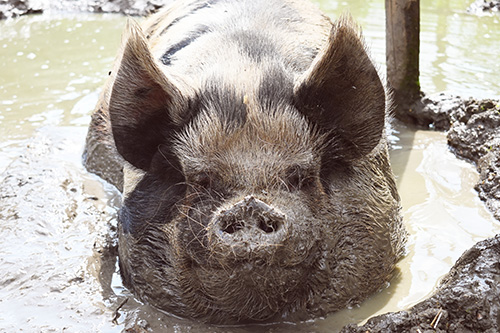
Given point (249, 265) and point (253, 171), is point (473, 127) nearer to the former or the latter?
point (253, 171)

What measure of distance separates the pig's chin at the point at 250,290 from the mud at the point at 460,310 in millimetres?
408

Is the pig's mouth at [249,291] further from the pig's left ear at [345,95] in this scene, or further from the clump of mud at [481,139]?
the clump of mud at [481,139]

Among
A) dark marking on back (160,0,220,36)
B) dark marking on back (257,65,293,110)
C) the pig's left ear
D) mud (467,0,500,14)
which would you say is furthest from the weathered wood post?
mud (467,0,500,14)

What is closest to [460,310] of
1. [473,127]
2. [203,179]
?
[203,179]

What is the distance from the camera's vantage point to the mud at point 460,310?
3314 mm

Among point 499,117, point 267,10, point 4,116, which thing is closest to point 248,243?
point 267,10

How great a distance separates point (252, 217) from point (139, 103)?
1.14m

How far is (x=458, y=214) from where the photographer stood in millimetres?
5141

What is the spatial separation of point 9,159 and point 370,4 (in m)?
7.10

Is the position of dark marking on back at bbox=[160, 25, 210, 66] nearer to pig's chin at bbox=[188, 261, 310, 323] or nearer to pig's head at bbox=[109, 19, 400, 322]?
pig's head at bbox=[109, 19, 400, 322]

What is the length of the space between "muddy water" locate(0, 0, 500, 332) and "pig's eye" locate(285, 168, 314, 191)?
33.0 inches

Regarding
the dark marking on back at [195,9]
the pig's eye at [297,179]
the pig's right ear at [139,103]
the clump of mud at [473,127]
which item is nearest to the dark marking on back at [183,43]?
the dark marking on back at [195,9]

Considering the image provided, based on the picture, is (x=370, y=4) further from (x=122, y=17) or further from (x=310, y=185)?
(x=310, y=185)

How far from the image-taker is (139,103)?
3.93 m
